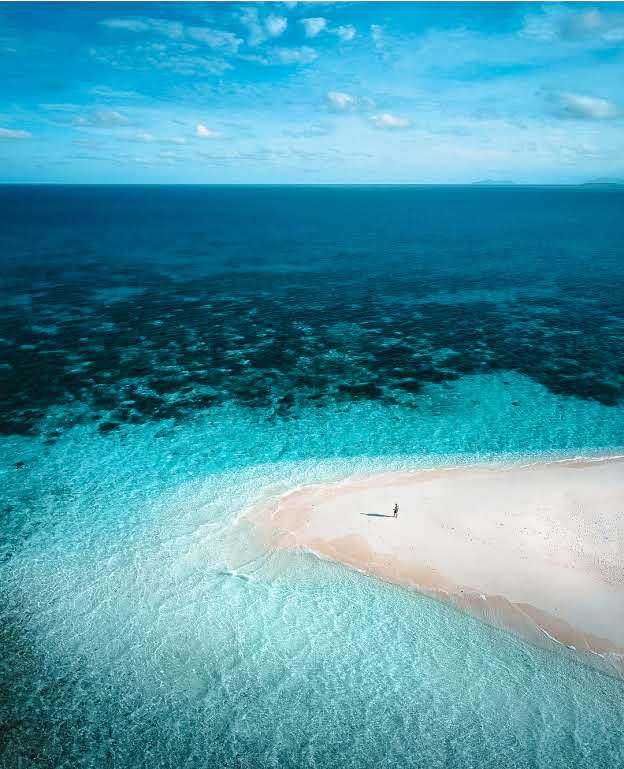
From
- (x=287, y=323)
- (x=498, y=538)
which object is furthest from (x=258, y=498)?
(x=287, y=323)

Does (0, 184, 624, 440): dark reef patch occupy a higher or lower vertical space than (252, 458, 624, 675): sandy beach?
higher

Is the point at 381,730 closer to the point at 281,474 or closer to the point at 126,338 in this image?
the point at 281,474

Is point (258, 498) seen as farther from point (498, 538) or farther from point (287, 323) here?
point (287, 323)

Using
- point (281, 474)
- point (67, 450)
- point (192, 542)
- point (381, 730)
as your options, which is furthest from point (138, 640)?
point (67, 450)

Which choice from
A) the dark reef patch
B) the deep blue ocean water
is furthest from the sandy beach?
the dark reef patch

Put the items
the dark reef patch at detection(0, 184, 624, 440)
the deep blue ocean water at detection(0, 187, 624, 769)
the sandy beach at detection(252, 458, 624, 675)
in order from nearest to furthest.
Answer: the deep blue ocean water at detection(0, 187, 624, 769) → the sandy beach at detection(252, 458, 624, 675) → the dark reef patch at detection(0, 184, 624, 440)

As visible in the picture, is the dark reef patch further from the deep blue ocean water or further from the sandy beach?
the sandy beach
